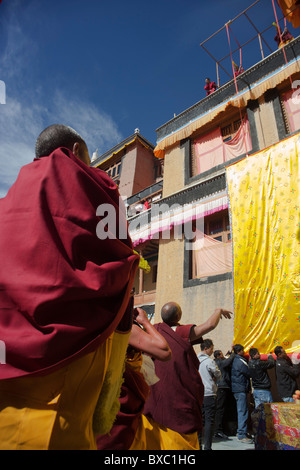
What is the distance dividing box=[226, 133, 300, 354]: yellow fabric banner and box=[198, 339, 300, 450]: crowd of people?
33cm

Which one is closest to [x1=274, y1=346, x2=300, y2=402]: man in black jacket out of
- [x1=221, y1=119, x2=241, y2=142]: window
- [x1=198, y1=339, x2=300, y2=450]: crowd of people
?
[x1=198, y1=339, x2=300, y2=450]: crowd of people

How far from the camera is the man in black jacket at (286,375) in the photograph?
527 cm

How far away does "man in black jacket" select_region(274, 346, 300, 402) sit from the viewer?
17.3 ft

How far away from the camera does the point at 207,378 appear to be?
5008mm

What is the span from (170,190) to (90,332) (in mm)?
10200

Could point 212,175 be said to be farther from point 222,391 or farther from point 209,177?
point 222,391

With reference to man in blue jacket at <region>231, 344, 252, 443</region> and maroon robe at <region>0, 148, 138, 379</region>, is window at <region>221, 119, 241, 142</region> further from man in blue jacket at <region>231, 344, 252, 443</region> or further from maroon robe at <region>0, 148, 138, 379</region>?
maroon robe at <region>0, 148, 138, 379</region>

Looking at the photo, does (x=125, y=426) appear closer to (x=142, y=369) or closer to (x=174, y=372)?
(x=142, y=369)

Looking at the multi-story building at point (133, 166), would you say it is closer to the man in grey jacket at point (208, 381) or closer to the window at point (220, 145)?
the window at point (220, 145)

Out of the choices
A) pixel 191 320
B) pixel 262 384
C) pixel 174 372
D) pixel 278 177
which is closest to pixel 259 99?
pixel 278 177

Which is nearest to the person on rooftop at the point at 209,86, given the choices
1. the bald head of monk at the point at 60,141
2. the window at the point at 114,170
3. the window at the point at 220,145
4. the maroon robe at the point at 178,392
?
the window at the point at 220,145

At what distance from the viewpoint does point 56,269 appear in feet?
2.84

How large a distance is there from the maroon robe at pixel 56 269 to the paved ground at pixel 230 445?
5042mm

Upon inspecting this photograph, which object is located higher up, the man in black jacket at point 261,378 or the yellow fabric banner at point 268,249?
the yellow fabric banner at point 268,249
